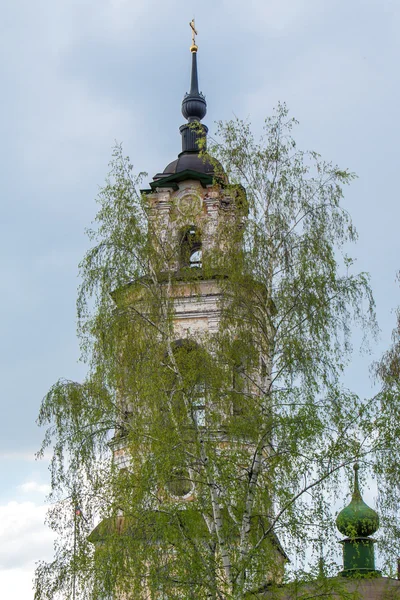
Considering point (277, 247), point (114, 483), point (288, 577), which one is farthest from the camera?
point (277, 247)

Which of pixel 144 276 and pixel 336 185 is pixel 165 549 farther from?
pixel 336 185

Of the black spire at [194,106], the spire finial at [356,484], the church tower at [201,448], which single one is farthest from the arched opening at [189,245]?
the black spire at [194,106]

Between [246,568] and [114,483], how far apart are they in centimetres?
239

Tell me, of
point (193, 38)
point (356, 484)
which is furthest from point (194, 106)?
point (356, 484)

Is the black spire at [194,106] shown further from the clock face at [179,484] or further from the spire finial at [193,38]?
the clock face at [179,484]

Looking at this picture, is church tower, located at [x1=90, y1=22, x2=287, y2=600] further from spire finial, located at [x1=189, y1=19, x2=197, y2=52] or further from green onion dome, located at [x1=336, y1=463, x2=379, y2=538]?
spire finial, located at [x1=189, y1=19, x2=197, y2=52]

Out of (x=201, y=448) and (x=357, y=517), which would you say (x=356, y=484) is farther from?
(x=357, y=517)

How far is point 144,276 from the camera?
17.8 m

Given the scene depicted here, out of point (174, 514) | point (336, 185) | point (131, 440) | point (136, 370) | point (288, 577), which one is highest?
point (336, 185)

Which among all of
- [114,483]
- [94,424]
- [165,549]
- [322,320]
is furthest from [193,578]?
[322,320]

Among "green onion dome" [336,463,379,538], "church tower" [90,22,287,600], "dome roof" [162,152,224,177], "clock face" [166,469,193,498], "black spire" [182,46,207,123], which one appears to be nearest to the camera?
"church tower" [90,22,287,600]

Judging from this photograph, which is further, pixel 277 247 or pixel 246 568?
pixel 277 247

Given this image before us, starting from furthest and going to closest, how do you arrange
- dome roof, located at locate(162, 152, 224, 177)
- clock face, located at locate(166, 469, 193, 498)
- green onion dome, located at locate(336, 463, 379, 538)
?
1. dome roof, located at locate(162, 152, 224, 177)
2. green onion dome, located at locate(336, 463, 379, 538)
3. clock face, located at locate(166, 469, 193, 498)

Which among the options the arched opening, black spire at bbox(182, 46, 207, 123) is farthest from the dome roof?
the arched opening
